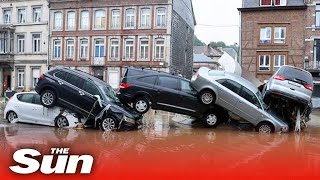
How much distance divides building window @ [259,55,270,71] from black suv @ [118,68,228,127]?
1990cm

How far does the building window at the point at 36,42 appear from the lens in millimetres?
38750

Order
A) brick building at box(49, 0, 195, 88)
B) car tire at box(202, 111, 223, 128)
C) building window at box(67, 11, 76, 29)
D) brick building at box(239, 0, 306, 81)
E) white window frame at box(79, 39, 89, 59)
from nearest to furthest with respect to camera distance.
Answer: car tire at box(202, 111, 223, 128) < brick building at box(239, 0, 306, 81) < brick building at box(49, 0, 195, 88) < white window frame at box(79, 39, 89, 59) < building window at box(67, 11, 76, 29)

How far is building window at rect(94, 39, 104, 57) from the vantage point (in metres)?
36.4

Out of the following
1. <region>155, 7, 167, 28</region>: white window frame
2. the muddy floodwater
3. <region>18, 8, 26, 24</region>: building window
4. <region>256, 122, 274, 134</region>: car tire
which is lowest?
the muddy floodwater

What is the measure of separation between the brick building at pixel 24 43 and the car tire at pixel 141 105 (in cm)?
2755

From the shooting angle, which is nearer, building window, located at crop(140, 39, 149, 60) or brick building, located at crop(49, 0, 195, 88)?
brick building, located at crop(49, 0, 195, 88)

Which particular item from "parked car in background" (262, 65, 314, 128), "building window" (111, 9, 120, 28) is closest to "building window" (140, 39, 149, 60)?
"building window" (111, 9, 120, 28)

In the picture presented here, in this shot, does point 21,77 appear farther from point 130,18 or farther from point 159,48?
point 159,48

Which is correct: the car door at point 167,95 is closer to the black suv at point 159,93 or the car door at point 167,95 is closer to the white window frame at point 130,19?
the black suv at point 159,93

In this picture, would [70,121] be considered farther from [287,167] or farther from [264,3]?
[264,3]

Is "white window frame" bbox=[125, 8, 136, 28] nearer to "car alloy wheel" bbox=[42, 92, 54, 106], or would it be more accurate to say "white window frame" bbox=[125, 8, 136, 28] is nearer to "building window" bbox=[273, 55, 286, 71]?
"building window" bbox=[273, 55, 286, 71]

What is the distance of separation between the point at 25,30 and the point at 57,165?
3483 centimetres

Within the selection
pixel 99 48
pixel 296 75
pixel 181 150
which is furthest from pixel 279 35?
pixel 181 150

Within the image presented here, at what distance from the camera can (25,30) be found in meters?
38.9
